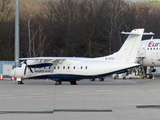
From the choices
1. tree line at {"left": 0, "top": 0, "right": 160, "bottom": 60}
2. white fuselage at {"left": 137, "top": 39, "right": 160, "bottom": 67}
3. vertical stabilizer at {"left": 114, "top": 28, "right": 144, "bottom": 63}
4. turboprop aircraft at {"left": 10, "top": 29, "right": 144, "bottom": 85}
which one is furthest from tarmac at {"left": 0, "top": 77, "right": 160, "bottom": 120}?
tree line at {"left": 0, "top": 0, "right": 160, "bottom": 60}

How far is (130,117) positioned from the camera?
582 inches

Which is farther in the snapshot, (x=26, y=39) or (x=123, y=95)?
(x=26, y=39)

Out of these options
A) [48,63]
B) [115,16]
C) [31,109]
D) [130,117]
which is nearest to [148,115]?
[130,117]

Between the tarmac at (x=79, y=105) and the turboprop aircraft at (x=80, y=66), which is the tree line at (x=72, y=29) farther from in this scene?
the tarmac at (x=79, y=105)

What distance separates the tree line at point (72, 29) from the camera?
196 feet

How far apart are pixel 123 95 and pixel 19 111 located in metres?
8.14

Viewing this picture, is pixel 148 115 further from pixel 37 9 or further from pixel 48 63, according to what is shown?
pixel 37 9

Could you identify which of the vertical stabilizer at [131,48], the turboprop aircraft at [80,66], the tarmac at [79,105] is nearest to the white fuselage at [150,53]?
the vertical stabilizer at [131,48]

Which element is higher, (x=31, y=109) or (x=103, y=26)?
(x=103, y=26)

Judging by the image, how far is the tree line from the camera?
59750 millimetres

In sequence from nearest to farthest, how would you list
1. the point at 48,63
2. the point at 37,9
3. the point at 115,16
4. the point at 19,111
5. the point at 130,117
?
the point at 130,117 < the point at 19,111 < the point at 48,63 < the point at 115,16 < the point at 37,9

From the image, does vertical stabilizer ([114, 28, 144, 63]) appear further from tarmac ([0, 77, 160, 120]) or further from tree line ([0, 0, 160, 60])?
tree line ([0, 0, 160, 60])

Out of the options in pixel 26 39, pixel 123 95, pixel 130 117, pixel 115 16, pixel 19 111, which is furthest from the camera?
pixel 26 39

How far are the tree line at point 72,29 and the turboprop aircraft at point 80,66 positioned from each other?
26.0 m
